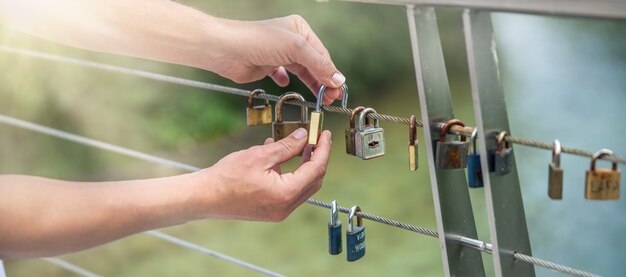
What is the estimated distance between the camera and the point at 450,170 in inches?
40.5

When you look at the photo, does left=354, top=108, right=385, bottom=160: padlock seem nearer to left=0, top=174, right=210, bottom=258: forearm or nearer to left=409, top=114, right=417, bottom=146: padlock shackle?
left=409, top=114, right=417, bottom=146: padlock shackle

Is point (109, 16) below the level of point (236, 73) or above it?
above

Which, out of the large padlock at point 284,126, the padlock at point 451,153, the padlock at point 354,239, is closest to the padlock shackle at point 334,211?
the padlock at point 354,239

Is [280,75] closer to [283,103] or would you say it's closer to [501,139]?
[283,103]

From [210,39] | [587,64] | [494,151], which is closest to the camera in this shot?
[494,151]

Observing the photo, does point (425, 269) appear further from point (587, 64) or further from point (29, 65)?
point (587, 64)

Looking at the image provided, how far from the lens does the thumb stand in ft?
3.63

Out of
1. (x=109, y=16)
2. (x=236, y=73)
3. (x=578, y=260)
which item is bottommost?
(x=578, y=260)

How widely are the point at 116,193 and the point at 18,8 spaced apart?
1.72 feet

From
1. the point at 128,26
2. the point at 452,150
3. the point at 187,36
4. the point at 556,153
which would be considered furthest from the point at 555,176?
the point at 128,26

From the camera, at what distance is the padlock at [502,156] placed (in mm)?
916

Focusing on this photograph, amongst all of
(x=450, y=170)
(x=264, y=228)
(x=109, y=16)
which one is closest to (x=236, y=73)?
(x=109, y=16)

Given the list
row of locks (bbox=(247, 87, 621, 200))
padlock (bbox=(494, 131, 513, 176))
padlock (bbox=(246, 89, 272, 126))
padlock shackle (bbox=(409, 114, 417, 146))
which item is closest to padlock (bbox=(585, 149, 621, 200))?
row of locks (bbox=(247, 87, 621, 200))

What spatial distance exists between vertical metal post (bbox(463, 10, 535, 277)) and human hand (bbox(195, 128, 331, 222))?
27 cm
